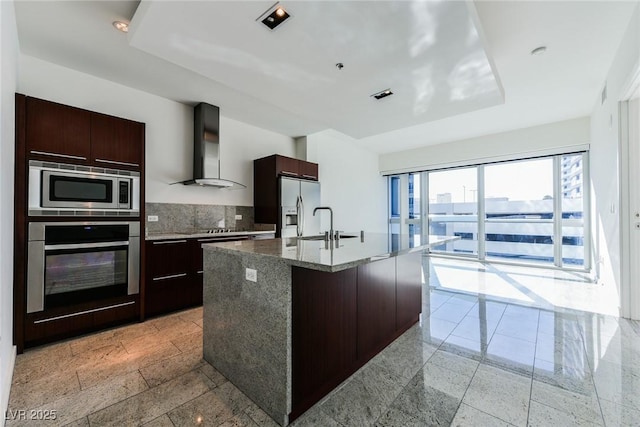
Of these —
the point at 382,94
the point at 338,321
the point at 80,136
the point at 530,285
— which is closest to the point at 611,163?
the point at 530,285

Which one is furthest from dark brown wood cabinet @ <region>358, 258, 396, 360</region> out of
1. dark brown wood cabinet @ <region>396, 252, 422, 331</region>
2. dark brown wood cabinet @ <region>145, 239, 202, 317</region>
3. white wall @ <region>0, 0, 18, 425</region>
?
dark brown wood cabinet @ <region>145, 239, 202, 317</region>

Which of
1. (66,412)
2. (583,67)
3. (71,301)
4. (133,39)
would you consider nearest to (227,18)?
(133,39)

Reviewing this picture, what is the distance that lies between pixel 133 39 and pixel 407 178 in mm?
6559

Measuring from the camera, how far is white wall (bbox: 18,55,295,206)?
291cm

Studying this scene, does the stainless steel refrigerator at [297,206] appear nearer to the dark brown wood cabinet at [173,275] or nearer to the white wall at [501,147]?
the dark brown wood cabinet at [173,275]

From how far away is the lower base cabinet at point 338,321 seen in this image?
1.51 m

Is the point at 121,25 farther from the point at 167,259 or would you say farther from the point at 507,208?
the point at 507,208

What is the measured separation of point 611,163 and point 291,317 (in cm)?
425

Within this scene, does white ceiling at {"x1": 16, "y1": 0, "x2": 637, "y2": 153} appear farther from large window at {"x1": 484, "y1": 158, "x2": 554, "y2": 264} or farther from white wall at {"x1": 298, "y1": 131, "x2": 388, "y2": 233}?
large window at {"x1": 484, "y1": 158, "x2": 554, "y2": 264}

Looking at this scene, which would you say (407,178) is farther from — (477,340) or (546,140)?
(477,340)

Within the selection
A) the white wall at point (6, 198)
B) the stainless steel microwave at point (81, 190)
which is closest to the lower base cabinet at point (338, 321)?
the white wall at point (6, 198)

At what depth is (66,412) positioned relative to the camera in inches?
61.9

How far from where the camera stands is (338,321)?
1767 millimetres

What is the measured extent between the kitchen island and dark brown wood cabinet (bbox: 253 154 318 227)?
8.03 ft
